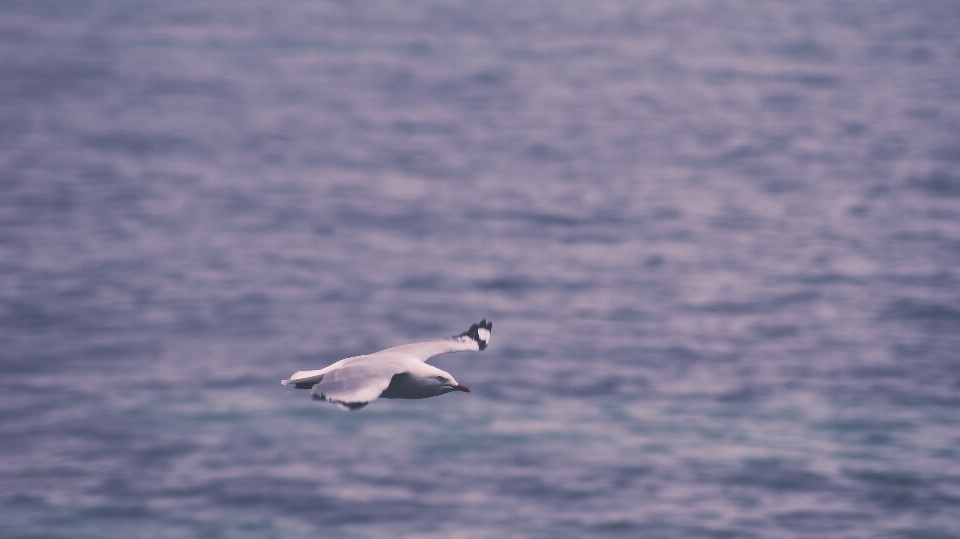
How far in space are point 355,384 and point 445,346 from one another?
401 centimetres

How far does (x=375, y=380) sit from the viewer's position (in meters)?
16.5

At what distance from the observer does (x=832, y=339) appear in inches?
2351

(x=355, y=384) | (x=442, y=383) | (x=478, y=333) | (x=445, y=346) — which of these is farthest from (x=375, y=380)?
(x=478, y=333)

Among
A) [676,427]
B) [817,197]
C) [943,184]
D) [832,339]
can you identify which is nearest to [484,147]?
[817,197]

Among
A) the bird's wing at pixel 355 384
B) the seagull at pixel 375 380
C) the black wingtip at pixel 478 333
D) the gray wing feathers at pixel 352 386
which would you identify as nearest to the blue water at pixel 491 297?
the black wingtip at pixel 478 333

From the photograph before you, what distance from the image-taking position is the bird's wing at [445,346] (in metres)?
19.3

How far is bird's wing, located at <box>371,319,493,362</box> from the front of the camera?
1934 cm

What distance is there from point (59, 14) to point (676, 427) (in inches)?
5478

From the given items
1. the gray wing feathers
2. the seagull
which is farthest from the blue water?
the gray wing feathers

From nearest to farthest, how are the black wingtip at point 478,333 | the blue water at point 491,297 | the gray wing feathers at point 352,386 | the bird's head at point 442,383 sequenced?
the gray wing feathers at point 352,386 → the bird's head at point 442,383 → the black wingtip at point 478,333 → the blue water at point 491,297

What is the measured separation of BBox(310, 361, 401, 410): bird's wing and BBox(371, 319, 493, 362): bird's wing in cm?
146

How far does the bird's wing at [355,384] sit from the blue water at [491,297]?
26652mm

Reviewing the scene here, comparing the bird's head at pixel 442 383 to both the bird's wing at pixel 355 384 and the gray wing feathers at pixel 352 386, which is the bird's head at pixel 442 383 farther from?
the gray wing feathers at pixel 352 386

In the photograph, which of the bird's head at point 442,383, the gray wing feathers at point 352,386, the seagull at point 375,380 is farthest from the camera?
the bird's head at point 442,383
